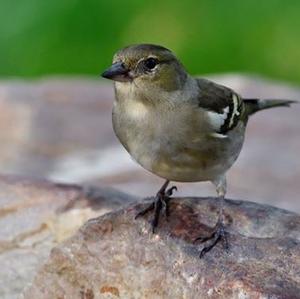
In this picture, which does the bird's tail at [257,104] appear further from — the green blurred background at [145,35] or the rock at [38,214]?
the green blurred background at [145,35]

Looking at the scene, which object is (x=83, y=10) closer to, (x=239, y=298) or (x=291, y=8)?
(x=291, y=8)

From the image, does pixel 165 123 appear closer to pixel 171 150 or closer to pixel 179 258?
pixel 171 150

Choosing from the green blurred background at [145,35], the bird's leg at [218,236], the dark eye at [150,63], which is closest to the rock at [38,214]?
the bird's leg at [218,236]

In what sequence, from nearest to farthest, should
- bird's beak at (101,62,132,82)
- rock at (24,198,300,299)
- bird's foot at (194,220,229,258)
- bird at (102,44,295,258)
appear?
rock at (24,198,300,299) → bird's foot at (194,220,229,258) → bird's beak at (101,62,132,82) → bird at (102,44,295,258)

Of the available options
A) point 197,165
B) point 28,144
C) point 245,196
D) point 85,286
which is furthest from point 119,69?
point 28,144

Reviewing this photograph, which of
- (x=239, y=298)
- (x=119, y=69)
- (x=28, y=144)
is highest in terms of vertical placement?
(x=119, y=69)

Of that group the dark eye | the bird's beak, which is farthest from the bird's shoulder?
the bird's beak

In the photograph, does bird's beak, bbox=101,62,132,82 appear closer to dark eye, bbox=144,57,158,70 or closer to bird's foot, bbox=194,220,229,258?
dark eye, bbox=144,57,158,70
